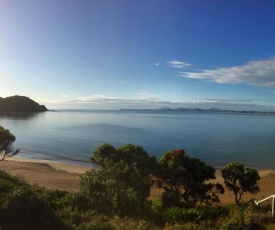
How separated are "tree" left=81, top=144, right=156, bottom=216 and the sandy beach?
28.1 feet

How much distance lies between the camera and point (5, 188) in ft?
42.8

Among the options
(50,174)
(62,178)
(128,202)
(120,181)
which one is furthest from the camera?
(50,174)

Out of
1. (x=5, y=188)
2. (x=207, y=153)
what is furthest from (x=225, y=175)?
(x=207, y=153)

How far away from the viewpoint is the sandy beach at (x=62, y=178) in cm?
2949

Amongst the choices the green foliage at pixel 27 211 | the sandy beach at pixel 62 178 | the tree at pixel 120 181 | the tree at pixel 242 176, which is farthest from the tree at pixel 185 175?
the green foliage at pixel 27 211

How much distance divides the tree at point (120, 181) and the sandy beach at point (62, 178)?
857cm

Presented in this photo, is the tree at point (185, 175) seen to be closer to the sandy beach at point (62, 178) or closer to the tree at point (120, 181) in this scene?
the tree at point (120, 181)

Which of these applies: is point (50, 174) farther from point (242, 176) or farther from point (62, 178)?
point (242, 176)

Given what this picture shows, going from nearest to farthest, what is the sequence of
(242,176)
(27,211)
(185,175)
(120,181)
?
(27,211)
(120,181)
(185,175)
(242,176)

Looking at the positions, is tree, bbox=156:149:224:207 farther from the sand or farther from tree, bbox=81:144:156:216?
the sand

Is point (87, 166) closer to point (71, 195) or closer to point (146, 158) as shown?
point (146, 158)

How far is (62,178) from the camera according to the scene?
3431cm

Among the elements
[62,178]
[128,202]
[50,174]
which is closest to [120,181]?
[128,202]

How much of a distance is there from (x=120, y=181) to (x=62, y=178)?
1983 cm
